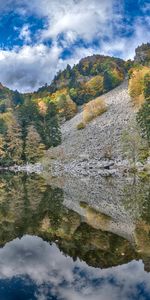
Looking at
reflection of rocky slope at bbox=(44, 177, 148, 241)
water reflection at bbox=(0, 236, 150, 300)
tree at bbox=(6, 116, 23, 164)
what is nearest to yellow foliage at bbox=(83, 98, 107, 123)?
tree at bbox=(6, 116, 23, 164)

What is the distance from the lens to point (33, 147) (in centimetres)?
10169

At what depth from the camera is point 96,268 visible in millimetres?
13273

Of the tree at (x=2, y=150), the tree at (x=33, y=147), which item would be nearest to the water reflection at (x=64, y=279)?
the tree at (x=33, y=147)

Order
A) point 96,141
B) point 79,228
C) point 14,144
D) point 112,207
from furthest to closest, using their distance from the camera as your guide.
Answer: point 14,144 < point 96,141 < point 112,207 < point 79,228

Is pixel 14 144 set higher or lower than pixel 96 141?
higher

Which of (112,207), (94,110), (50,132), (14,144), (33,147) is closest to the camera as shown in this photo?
(112,207)

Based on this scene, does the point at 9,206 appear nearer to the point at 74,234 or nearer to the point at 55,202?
the point at 55,202

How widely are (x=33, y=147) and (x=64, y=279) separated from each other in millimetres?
90029

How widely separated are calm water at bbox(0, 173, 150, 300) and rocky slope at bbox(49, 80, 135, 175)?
4799 cm

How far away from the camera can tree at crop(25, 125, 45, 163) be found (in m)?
101

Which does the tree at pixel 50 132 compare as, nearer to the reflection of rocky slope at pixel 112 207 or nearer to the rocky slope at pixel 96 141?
the rocky slope at pixel 96 141

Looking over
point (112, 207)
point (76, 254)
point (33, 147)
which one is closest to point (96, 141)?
point (33, 147)

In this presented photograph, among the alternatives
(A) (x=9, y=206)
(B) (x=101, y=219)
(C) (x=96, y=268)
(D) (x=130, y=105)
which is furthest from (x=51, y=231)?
(D) (x=130, y=105)

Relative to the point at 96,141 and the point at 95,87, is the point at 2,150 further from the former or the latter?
the point at 95,87
